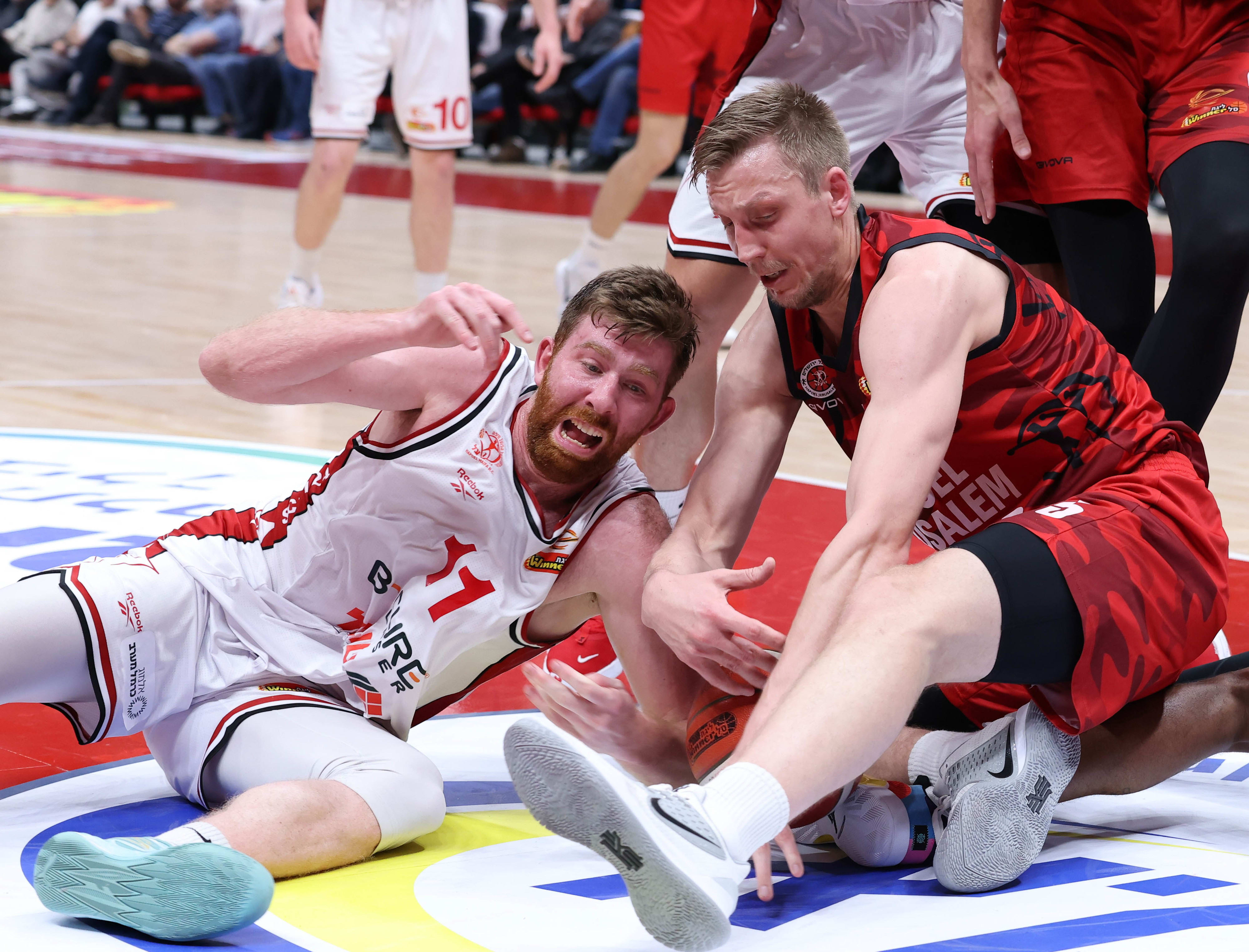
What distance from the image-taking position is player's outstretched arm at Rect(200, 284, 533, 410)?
2086 mm

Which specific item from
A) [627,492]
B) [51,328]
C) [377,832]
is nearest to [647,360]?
[627,492]

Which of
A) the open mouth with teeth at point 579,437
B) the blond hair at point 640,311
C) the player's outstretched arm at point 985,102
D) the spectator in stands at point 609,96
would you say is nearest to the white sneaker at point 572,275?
the player's outstretched arm at point 985,102

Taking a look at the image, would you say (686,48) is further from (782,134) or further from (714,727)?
(714,727)

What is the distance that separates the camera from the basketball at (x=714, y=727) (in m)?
2.17

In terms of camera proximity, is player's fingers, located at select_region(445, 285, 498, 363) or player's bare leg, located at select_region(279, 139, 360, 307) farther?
player's bare leg, located at select_region(279, 139, 360, 307)

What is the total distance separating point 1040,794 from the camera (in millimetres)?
2113

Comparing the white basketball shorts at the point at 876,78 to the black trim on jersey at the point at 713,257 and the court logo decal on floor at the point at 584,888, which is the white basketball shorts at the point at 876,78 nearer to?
the black trim on jersey at the point at 713,257

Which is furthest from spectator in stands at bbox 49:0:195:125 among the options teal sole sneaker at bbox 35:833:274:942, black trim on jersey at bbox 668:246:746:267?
teal sole sneaker at bbox 35:833:274:942

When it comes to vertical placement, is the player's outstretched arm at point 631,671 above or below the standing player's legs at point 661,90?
below

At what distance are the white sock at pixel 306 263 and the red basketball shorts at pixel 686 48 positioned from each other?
135 centimetres

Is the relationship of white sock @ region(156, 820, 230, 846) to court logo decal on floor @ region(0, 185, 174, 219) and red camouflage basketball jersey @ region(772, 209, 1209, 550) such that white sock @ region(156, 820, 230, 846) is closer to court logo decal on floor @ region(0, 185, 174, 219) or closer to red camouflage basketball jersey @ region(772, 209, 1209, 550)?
red camouflage basketball jersey @ region(772, 209, 1209, 550)

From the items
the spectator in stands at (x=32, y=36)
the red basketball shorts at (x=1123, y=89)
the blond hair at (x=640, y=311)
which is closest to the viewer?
the blond hair at (x=640, y=311)

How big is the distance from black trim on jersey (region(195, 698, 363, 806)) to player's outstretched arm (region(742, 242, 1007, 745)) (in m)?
0.69

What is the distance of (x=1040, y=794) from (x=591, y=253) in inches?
173
